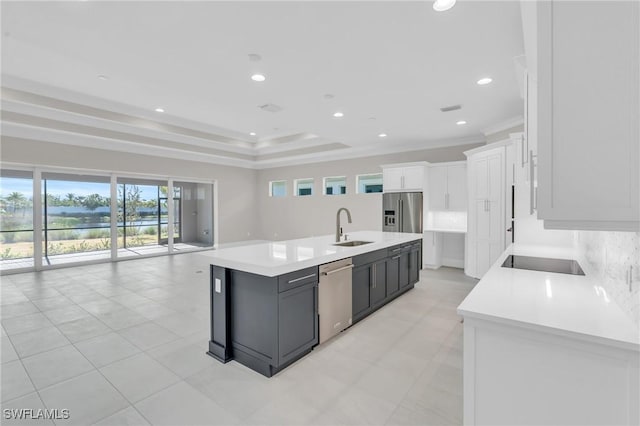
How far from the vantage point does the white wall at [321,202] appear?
7767mm

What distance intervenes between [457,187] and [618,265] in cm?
516

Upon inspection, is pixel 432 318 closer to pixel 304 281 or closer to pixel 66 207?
pixel 304 281

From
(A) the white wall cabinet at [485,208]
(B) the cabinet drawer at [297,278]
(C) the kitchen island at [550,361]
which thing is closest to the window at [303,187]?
(A) the white wall cabinet at [485,208]

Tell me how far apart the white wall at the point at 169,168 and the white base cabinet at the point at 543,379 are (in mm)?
8092

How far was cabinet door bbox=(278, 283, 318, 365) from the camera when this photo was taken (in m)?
2.35

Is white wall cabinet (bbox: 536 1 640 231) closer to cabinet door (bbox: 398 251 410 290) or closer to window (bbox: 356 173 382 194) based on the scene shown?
cabinet door (bbox: 398 251 410 290)

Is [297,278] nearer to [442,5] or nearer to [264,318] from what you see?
[264,318]

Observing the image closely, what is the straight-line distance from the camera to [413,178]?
6668 mm

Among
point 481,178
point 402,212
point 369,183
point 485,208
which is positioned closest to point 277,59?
point 481,178

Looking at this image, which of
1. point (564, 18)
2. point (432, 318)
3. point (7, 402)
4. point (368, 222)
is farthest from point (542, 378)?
point (368, 222)

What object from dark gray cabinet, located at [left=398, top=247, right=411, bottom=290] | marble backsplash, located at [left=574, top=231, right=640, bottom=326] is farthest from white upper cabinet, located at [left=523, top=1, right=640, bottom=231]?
dark gray cabinet, located at [left=398, top=247, right=411, bottom=290]

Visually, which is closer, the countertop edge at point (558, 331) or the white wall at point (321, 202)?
the countertop edge at point (558, 331)

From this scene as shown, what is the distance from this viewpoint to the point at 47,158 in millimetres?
6090

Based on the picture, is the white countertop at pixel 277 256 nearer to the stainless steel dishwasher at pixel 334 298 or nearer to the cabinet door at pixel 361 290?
the stainless steel dishwasher at pixel 334 298
